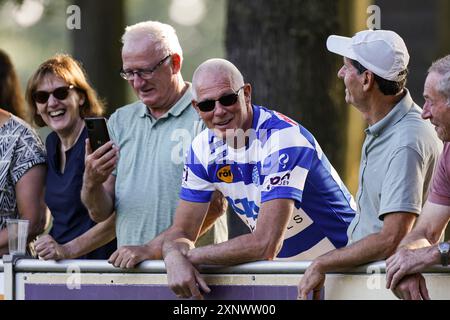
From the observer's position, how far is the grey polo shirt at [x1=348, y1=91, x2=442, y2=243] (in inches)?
217

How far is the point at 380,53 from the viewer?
5.81 m

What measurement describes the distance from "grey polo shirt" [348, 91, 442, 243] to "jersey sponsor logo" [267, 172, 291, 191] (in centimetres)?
35

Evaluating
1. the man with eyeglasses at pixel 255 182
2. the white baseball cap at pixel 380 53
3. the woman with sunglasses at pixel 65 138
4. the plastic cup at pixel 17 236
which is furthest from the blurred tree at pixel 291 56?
the plastic cup at pixel 17 236

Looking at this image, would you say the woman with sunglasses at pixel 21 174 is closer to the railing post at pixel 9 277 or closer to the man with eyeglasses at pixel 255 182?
the railing post at pixel 9 277

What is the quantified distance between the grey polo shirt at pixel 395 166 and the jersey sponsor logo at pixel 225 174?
1.93ft

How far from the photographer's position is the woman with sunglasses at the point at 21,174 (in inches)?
267

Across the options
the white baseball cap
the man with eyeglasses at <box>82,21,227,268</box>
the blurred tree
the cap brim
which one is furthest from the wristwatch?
the blurred tree

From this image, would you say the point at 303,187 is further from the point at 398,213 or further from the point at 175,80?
the point at 175,80

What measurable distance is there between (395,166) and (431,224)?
285 mm

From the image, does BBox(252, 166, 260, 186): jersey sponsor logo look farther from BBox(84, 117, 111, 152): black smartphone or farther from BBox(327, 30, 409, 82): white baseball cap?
BBox(84, 117, 111, 152): black smartphone

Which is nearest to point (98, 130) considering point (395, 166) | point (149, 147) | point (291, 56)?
point (149, 147)

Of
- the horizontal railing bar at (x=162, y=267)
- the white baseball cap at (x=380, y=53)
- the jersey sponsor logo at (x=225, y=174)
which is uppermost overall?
the white baseball cap at (x=380, y=53)

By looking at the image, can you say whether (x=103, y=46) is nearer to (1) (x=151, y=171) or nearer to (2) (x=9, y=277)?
(1) (x=151, y=171)
